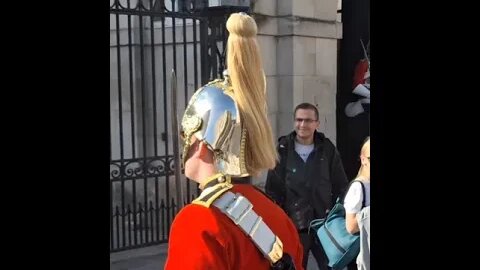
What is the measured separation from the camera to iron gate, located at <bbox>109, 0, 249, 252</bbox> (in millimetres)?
6328

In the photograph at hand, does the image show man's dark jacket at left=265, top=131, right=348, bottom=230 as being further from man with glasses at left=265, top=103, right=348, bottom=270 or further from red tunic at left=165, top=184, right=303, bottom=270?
red tunic at left=165, top=184, right=303, bottom=270

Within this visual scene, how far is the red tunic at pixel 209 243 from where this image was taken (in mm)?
2014

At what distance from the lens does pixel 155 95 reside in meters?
6.48

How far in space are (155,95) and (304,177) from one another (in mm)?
2521

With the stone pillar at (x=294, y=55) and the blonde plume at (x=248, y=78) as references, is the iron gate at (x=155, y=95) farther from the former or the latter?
the blonde plume at (x=248, y=78)

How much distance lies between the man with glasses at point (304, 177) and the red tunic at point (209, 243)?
2033 millimetres

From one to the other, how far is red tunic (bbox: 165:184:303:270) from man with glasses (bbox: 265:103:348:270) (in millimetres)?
2033

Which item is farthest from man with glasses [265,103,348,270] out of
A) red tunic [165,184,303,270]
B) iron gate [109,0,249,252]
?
iron gate [109,0,249,252]

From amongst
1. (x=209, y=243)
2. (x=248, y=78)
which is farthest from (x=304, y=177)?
(x=209, y=243)
